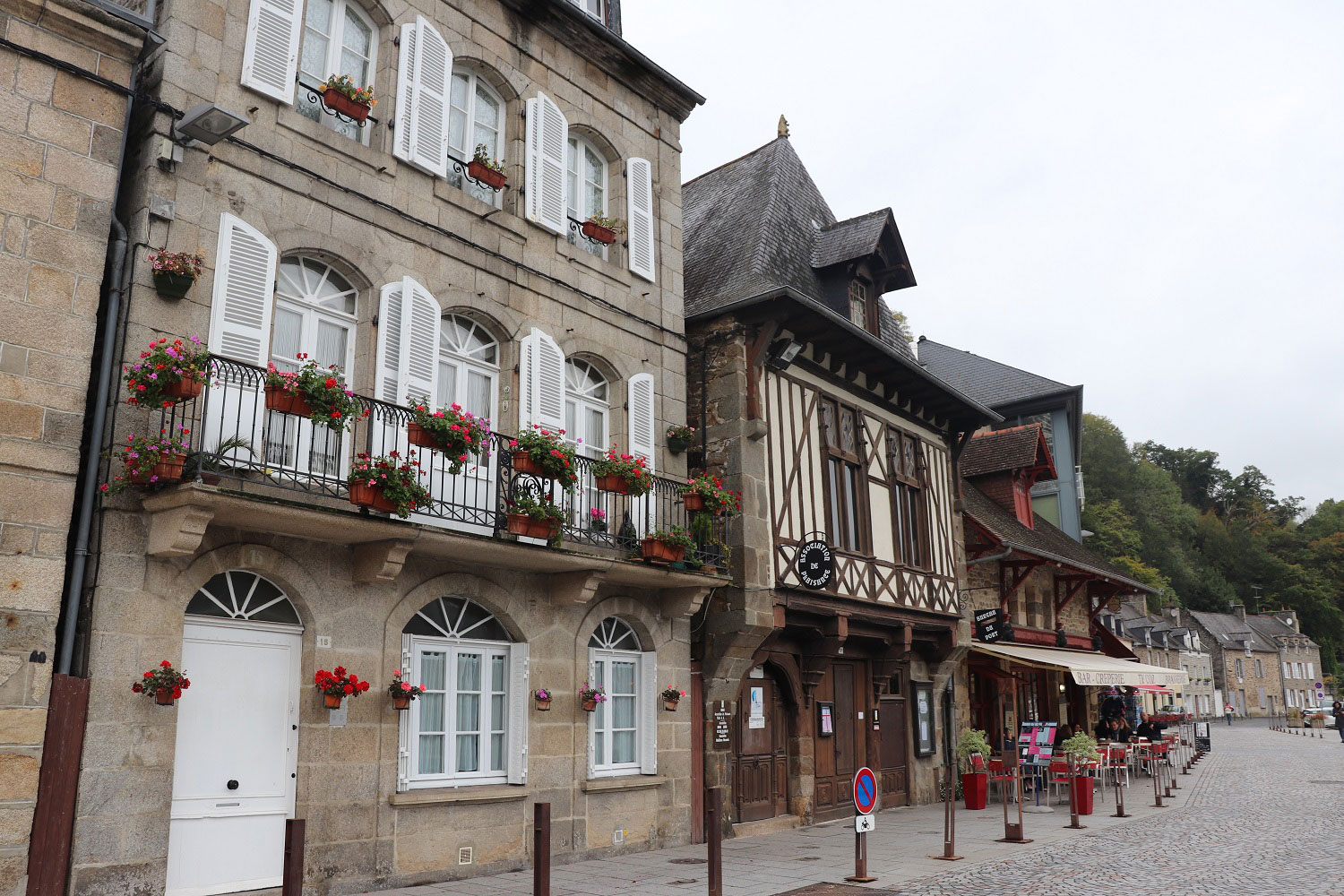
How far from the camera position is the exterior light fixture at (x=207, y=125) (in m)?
7.30

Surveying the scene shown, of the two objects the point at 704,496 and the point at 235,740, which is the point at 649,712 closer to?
the point at 704,496

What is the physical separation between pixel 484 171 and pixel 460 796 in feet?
18.6

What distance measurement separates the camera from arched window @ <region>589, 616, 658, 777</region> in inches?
423

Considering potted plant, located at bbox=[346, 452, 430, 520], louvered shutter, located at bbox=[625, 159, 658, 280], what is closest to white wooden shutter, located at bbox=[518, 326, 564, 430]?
louvered shutter, located at bbox=[625, 159, 658, 280]

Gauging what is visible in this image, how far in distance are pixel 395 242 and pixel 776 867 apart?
6.72 meters

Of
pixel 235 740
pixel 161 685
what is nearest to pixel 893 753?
pixel 235 740

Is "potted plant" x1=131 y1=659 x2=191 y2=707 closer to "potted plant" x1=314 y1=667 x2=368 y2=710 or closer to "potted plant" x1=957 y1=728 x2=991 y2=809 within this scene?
"potted plant" x1=314 y1=667 x2=368 y2=710

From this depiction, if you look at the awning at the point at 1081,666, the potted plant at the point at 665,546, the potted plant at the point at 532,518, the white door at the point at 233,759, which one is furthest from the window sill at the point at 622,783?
the awning at the point at 1081,666

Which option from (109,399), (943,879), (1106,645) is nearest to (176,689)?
(109,399)

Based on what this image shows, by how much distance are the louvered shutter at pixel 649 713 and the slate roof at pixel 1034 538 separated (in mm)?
8652

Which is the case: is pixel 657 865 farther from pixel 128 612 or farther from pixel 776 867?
pixel 128 612

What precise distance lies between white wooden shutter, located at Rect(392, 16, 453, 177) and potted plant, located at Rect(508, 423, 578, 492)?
105 inches

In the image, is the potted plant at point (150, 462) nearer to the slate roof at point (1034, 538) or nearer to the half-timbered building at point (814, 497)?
the half-timbered building at point (814, 497)

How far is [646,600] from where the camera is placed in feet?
37.3
